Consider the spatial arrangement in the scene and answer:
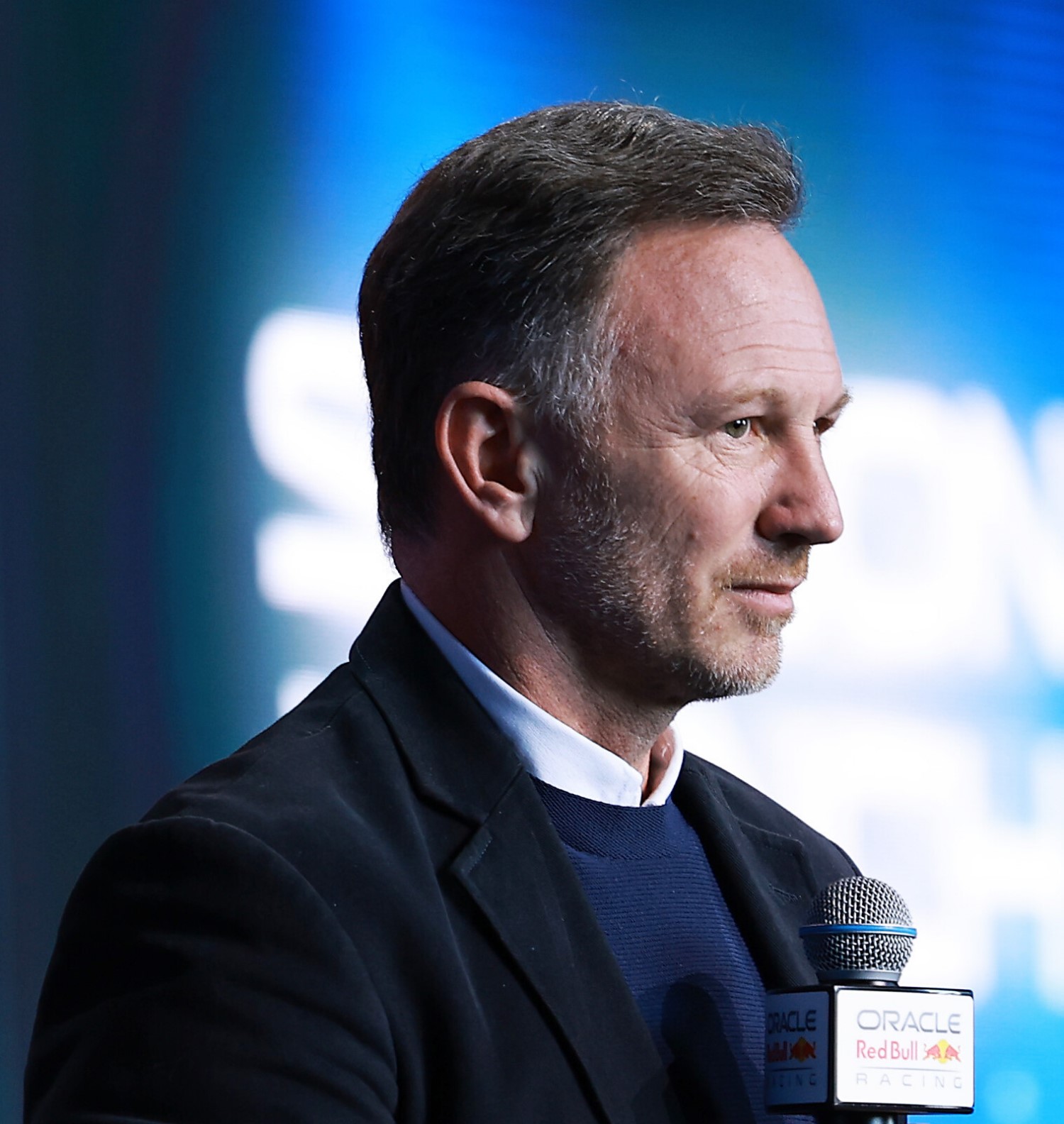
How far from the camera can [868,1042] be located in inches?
52.9

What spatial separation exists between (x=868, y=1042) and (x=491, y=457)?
0.76 m

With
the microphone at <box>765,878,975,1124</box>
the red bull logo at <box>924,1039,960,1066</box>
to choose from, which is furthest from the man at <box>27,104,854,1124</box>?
the red bull logo at <box>924,1039,960,1066</box>

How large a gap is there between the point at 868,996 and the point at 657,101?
199 cm

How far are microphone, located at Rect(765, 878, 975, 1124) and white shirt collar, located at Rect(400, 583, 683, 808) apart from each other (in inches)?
13.6

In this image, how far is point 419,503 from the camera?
1.86m

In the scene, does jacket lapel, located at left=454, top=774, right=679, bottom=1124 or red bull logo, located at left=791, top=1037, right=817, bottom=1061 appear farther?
jacket lapel, located at left=454, top=774, right=679, bottom=1124

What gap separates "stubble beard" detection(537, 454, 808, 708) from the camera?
172 centimetres

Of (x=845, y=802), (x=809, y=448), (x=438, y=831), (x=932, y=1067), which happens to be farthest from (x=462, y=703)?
(x=845, y=802)

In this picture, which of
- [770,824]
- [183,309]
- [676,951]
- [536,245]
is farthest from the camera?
[183,309]

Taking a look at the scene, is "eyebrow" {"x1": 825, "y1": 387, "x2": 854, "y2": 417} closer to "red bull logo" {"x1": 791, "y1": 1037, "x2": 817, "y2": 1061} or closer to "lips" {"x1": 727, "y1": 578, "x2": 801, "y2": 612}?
"lips" {"x1": 727, "y1": 578, "x2": 801, "y2": 612}

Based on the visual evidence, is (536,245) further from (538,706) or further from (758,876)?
(758,876)

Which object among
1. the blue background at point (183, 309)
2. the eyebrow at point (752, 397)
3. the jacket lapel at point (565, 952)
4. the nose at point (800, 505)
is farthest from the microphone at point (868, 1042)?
the blue background at point (183, 309)

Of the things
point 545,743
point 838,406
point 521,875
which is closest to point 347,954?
point 521,875

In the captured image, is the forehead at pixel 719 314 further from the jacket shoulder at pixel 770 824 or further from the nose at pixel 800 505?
the jacket shoulder at pixel 770 824
